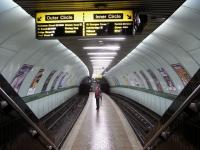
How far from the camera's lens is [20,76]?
10.9 m

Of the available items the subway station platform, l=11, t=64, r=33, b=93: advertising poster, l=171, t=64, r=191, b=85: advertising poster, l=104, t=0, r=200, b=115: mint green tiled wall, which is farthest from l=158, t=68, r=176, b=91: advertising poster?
l=11, t=64, r=33, b=93: advertising poster

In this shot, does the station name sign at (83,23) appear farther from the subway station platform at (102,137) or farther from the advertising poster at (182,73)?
the advertising poster at (182,73)

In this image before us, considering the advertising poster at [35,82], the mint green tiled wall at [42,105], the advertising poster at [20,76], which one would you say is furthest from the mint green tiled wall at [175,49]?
the mint green tiled wall at [42,105]

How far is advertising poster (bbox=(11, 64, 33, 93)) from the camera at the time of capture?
10347mm

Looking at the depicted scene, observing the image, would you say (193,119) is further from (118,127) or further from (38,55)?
(118,127)

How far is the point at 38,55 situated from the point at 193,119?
7.81 meters

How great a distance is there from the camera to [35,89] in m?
14.1

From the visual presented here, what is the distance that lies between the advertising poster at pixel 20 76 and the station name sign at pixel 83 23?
3711mm

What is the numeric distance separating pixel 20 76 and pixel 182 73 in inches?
214

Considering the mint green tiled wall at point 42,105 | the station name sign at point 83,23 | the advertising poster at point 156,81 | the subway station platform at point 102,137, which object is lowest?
the subway station platform at point 102,137

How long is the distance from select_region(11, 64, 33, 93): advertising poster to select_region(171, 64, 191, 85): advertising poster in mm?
5080

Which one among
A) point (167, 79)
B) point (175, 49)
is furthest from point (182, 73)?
point (167, 79)

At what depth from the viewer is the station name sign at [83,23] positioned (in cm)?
681

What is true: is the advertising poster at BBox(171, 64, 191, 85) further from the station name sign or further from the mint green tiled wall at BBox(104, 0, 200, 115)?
the station name sign
